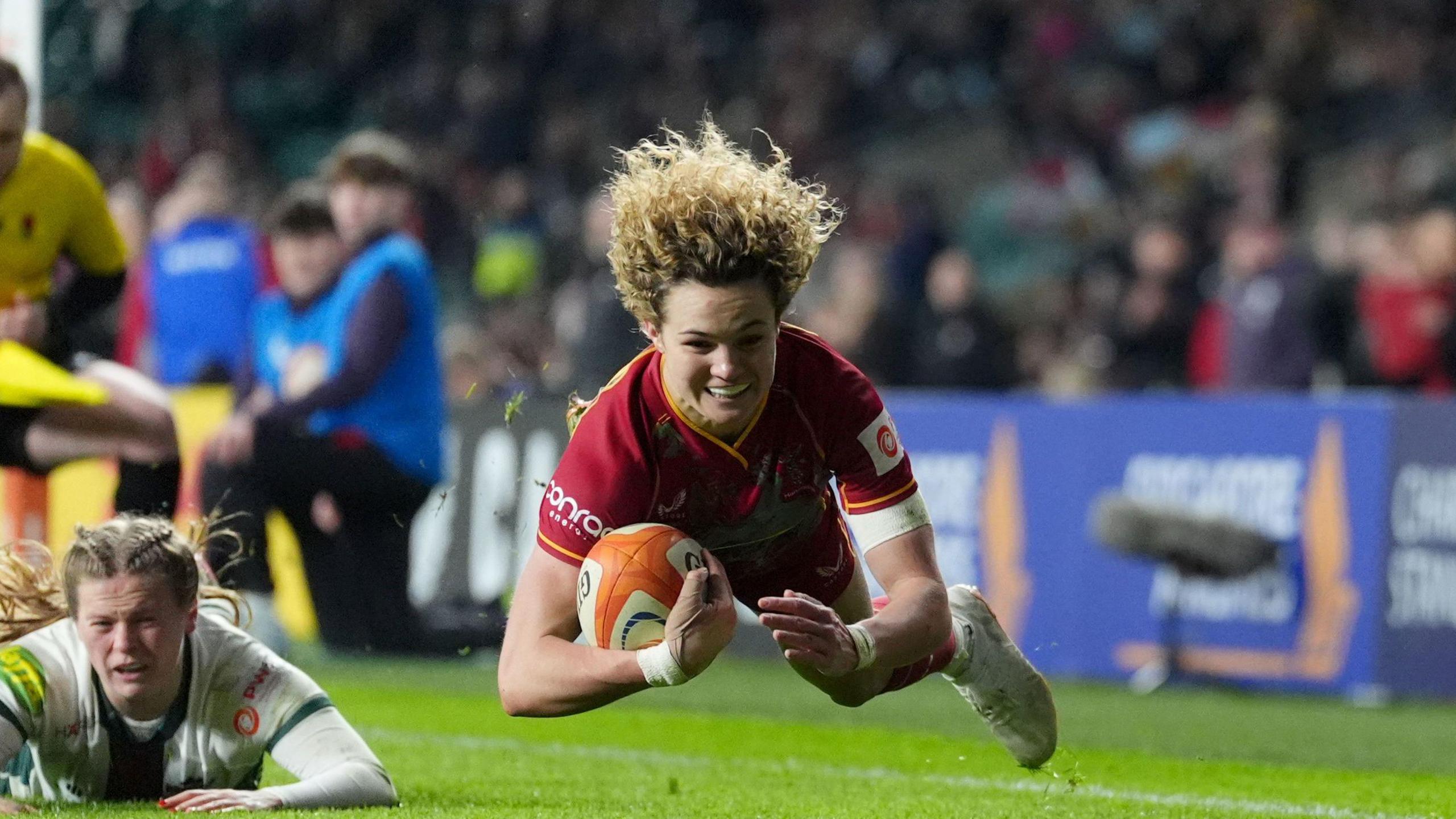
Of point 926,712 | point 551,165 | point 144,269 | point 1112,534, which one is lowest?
point 926,712

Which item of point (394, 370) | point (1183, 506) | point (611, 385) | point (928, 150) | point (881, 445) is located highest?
point (928, 150)

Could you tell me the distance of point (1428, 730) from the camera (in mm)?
8992

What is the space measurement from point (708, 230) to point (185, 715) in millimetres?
1918

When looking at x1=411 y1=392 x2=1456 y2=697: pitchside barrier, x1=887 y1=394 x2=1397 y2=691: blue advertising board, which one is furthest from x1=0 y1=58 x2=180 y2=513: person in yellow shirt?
x1=887 y1=394 x2=1397 y2=691: blue advertising board

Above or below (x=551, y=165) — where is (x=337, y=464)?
below

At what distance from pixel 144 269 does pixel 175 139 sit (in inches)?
320

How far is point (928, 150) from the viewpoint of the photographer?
19.0m

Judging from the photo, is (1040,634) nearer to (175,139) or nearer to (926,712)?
(926,712)

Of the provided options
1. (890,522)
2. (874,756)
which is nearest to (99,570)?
(890,522)

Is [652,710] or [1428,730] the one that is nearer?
[1428,730]

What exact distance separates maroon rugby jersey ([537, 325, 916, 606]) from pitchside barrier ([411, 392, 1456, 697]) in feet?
14.6

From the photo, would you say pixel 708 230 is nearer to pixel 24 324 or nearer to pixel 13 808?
pixel 13 808

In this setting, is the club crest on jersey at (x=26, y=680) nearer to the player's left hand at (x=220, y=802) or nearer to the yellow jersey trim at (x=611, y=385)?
the player's left hand at (x=220, y=802)

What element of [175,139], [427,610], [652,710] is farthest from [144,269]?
[175,139]
